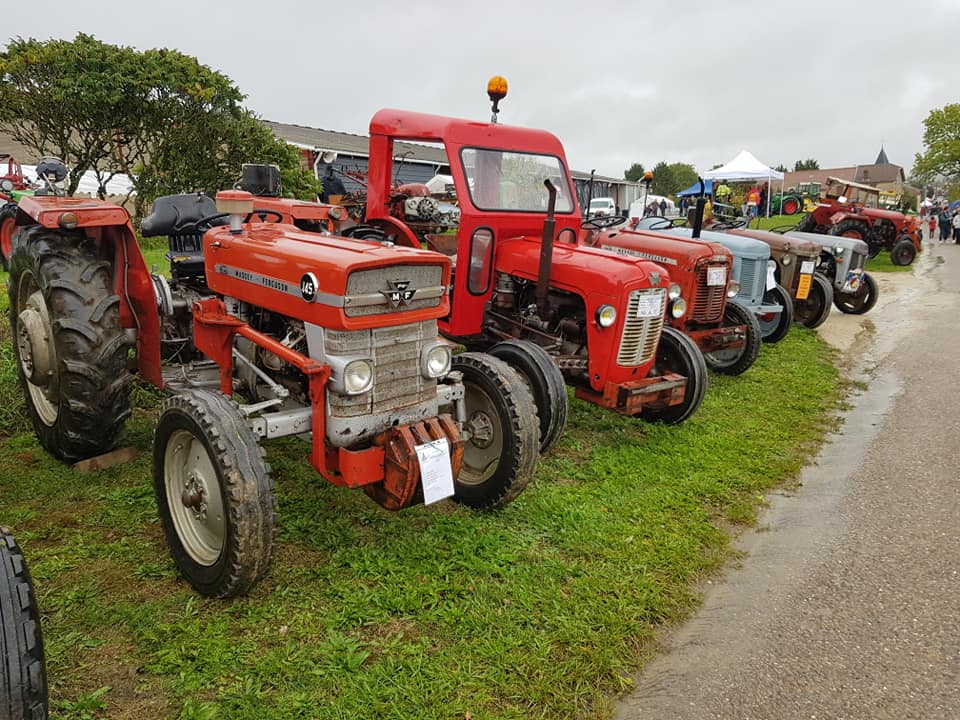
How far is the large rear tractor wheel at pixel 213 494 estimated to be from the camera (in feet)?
7.90

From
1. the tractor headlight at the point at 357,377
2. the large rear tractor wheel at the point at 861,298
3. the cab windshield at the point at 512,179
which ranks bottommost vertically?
the large rear tractor wheel at the point at 861,298

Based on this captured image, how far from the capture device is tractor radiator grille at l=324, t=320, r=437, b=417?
2680 mm

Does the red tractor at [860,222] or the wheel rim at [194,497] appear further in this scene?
the red tractor at [860,222]

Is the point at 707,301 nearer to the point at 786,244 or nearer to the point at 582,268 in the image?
the point at 582,268

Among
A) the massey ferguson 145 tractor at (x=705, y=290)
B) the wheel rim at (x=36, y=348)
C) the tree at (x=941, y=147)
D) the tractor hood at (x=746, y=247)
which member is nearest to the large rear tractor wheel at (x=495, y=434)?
the wheel rim at (x=36, y=348)

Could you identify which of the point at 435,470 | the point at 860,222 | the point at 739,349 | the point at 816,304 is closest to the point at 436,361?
the point at 435,470

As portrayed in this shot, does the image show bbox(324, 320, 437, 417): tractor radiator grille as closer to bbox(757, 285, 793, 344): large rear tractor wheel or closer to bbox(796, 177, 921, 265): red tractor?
bbox(757, 285, 793, 344): large rear tractor wheel

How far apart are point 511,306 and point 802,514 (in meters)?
2.28

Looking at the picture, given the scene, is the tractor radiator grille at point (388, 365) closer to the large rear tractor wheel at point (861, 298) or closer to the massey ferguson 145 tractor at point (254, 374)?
the massey ferguson 145 tractor at point (254, 374)

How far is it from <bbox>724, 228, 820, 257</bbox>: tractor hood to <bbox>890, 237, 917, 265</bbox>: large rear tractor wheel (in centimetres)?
916

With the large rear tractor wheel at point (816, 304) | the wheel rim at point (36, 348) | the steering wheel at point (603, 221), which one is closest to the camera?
the wheel rim at point (36, 348)

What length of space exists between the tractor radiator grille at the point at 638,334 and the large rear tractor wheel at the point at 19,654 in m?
3.43

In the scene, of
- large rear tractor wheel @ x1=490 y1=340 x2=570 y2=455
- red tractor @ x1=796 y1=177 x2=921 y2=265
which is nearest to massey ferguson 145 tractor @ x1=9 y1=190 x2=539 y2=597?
large rear tractor wheel @ x1=490 y1=340 x2=570 y2=455

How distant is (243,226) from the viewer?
133 inches
